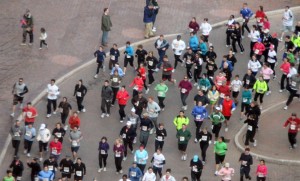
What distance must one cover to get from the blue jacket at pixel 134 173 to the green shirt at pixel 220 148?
2885mm

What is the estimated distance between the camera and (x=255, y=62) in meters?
37.9

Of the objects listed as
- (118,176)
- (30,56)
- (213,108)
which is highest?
(30,56)

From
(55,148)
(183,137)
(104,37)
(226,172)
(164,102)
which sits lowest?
(226,172)

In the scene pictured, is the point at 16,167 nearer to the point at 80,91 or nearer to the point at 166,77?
the point at 80,91

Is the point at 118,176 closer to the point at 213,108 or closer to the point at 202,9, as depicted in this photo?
the point at 213,108

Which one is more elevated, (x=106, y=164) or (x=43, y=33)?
(x=43, y=33)

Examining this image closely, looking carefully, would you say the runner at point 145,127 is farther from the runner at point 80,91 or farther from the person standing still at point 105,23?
the person standing still at point 105,23

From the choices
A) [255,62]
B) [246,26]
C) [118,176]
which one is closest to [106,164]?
[118,176]

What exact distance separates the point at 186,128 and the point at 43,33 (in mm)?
8471

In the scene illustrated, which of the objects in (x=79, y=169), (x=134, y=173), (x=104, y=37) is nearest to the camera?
(x=134, y=173)

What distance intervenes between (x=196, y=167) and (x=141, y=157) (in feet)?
6.06

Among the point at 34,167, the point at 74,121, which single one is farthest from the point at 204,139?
the point at 34,167

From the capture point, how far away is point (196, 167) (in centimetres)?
3262

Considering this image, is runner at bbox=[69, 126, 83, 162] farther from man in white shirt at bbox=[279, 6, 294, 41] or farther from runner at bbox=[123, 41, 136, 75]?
man in white shirt at bbox=[279, 6, 294, 41]
